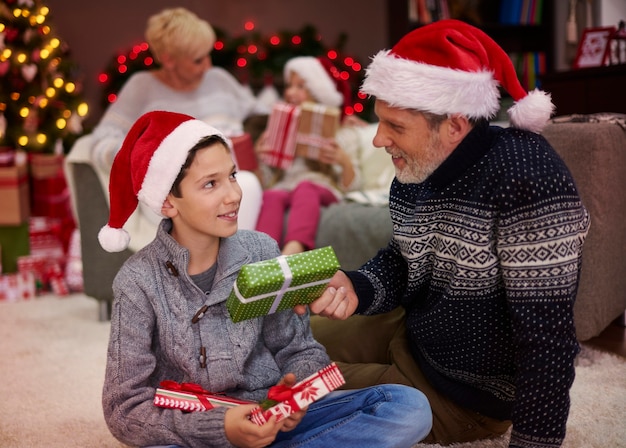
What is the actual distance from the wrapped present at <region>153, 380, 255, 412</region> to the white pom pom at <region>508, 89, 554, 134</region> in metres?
0.79

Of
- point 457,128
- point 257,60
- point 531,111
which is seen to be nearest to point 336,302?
point 457,128

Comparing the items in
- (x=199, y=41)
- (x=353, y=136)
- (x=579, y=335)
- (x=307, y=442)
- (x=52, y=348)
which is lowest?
(x=52, y=348)

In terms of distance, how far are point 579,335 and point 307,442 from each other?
122 centimetres

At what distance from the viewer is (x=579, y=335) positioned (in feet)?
7.25

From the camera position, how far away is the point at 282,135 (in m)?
3.00

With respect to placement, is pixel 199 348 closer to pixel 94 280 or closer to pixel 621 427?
pixel 621 427

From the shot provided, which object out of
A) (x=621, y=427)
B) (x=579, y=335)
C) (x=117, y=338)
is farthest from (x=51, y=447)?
(x=579, y=335)

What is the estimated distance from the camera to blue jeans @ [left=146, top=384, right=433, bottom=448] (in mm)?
1282

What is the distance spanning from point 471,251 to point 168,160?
617 mm

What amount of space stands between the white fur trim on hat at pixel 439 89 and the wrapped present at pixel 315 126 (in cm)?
155

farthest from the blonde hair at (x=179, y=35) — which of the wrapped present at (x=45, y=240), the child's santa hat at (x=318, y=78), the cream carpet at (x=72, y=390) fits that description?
the wrapped present at (x=45, y=240)

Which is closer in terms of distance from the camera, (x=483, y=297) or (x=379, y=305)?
(x=483, y=297)

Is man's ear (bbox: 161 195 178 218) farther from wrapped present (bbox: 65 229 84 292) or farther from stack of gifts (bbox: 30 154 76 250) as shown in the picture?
stack of gifts (bbox: 30 154 76 250)

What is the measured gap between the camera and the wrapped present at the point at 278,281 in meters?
1.19
